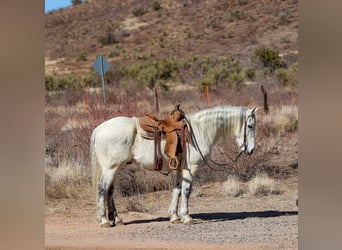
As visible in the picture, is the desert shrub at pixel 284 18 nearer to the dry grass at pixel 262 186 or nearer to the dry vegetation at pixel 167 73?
the dry vegetation at pixel 167 73

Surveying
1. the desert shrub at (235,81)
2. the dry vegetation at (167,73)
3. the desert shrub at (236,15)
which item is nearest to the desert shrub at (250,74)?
the dry vegetation at (167,73)

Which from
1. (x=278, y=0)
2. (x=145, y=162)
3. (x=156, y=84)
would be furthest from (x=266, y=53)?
(x=145, y=162)

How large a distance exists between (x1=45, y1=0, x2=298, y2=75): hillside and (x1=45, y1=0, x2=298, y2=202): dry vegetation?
52 millimetres

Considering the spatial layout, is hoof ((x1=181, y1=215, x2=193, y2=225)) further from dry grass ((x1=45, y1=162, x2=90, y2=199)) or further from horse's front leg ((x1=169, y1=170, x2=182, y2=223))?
dry grass ((x1=45, y1=162, x2=90, y2=199))

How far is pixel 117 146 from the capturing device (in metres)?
6.26

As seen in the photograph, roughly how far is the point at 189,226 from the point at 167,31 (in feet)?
80.1

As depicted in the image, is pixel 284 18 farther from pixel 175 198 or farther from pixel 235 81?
pixel 175 198

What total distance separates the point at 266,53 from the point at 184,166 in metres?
15.9

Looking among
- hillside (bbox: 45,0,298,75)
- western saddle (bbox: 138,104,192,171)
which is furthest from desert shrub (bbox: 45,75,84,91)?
western saddle (bbox: 138,104,192,171)

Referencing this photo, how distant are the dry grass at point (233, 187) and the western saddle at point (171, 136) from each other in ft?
7.48

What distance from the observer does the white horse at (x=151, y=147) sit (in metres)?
6.27

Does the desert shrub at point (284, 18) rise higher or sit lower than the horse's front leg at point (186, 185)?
higher
